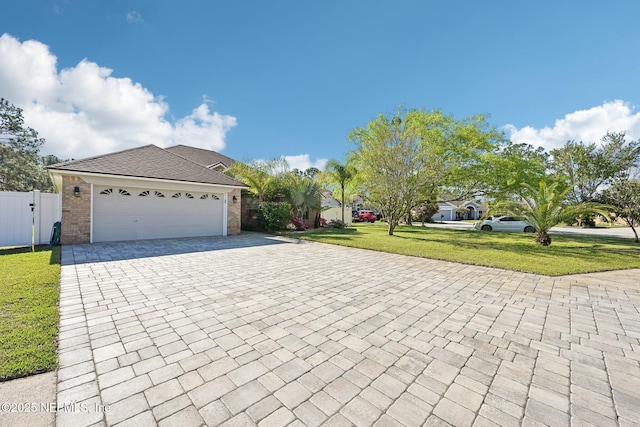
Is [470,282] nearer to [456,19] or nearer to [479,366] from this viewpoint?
[479,366]

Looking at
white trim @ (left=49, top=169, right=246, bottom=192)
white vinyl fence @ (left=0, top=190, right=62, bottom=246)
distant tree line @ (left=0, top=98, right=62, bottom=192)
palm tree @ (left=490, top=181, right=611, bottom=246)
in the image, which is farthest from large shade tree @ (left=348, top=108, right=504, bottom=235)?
distant tree line @ (left=0, top=98, right=62, bottom=192)

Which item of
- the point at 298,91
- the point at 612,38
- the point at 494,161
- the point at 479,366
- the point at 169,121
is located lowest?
the point at 479,366

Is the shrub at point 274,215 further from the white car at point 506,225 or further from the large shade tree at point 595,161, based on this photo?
the large shade tree at point 595,161

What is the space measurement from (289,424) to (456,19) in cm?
1348

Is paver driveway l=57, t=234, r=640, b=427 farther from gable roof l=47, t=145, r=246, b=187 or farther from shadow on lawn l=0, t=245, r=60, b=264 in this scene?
gable roof l=47, t=145, r=246, b=187

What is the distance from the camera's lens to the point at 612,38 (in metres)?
8.68

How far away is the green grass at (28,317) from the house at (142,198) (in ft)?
11.8

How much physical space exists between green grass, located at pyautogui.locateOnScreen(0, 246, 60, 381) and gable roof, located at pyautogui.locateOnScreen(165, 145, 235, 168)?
15387 millimetres

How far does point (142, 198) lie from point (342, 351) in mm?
11340

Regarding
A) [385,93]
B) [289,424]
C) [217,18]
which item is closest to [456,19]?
[385,93]

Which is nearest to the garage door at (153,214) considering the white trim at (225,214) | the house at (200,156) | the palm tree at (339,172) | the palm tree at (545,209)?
the white trim at (225,214)

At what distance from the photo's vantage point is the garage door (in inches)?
397

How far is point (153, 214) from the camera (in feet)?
36.5

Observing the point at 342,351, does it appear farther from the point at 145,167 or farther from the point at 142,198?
the point at 145,167
